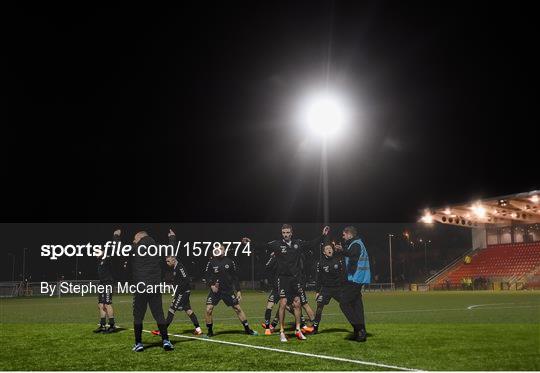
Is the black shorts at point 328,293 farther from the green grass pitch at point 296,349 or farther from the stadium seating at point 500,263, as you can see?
the stadium seating at point 500,263

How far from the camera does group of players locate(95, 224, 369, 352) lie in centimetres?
1164

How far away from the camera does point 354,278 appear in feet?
42.3

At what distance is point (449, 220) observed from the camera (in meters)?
60.8

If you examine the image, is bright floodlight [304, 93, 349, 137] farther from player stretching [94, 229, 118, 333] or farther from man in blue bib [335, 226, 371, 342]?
man in blue bib [335, 226, 371, 342]

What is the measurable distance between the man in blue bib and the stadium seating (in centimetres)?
4517

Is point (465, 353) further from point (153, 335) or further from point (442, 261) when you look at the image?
point (442, 261)

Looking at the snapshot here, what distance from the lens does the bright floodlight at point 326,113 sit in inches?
1449

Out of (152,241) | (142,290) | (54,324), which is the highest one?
(152,241)

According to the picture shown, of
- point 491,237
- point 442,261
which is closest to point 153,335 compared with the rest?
point 491,237

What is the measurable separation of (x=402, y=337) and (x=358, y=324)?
140cm

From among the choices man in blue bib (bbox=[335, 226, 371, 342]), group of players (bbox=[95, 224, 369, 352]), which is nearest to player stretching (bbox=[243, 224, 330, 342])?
group of players (bbox=[95, 224, 369, 352])

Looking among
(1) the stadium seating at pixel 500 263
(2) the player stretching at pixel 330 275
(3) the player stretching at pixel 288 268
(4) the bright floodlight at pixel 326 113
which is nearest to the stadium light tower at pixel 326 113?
(4) the bright floodlight at pixel 326 113

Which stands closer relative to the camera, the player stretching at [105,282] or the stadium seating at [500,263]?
the player stretching at [105,282]

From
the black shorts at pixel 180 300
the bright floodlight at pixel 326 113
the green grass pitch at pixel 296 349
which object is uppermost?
the bright floodlight at pixel 326 113
